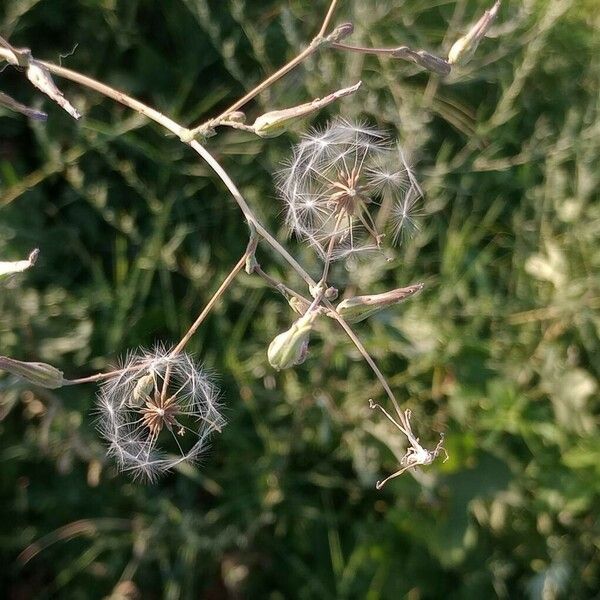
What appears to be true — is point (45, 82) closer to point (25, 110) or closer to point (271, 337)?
point (25, 110)

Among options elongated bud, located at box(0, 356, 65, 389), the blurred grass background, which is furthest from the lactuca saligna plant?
the blurred grass background

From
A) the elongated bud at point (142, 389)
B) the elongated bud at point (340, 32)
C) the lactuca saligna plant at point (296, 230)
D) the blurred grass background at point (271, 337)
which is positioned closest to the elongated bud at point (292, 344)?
the lactuca saligna plant at point (296, 230)

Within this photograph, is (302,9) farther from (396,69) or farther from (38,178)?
(38,178)

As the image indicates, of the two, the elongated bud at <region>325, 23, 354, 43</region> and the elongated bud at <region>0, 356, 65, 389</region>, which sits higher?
the elongated bud at <region>325, 23, 354, 43</region>

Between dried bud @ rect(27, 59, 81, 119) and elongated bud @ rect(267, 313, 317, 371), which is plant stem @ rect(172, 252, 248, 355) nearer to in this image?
elongated bud @ rect(267, 313, 317, 371)

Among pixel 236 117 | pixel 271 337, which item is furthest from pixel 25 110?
pixel 271 337

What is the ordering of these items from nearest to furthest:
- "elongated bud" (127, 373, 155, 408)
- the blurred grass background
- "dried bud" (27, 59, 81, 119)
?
1. "dried bud" (27, 59, 81, 119)
2. "elongated bud" (127, 373, 155, 408)
3. the blurred grass background

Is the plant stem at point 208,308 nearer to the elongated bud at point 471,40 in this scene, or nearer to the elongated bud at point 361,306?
the elongated bud at point 361,306

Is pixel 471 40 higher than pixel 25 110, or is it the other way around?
pixel 25 110
